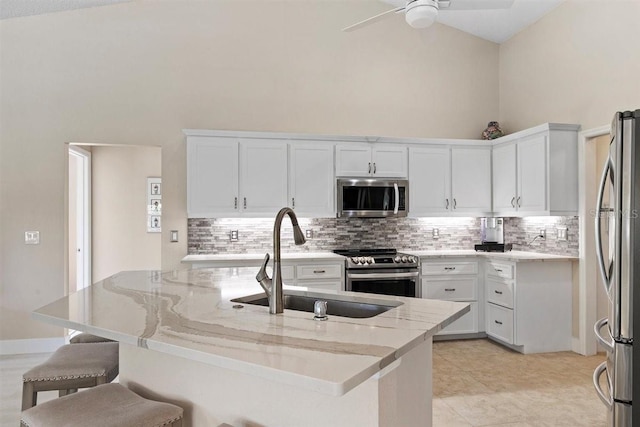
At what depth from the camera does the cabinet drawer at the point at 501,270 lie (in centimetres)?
418

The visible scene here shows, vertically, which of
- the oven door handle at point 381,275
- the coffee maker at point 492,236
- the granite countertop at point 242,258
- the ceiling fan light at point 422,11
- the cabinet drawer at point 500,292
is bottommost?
the cabinet drawer at point 500,292

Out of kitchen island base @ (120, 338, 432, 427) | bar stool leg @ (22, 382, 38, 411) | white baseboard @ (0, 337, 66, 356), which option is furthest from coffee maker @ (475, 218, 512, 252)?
white baseboard @ (0, 337, 66, 356)

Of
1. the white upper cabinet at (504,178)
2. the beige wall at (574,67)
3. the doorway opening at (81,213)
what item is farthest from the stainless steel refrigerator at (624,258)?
the doorway opening at (81,213)

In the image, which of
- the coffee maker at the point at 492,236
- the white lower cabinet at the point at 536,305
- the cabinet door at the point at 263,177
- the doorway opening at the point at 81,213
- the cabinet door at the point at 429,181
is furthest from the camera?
the doorway opening at the point at 81,213

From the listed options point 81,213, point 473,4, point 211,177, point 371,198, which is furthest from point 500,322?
point 81,213

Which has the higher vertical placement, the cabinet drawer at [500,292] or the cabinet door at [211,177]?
the cabinet door at [211,177]

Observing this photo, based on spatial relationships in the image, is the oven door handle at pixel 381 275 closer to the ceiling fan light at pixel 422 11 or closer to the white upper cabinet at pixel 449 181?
the white upper cabinet at pixel 449 181

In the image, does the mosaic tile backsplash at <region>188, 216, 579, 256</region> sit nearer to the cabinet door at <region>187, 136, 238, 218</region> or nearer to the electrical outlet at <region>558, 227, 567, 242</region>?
the electrical outlet at <region>558, 227, 567, 242</region>

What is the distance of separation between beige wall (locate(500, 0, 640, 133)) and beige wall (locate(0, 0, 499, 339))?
0.35 metres

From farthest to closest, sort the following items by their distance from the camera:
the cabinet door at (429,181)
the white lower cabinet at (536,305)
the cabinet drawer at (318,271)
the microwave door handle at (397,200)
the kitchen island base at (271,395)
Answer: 1. the cabinet door at (429,181)
2. the microwave door handle at (397,200)
3. the cabinet drawer at (318,271)
4. the white lower cabinet at (536,305)
5. the kitchen island base at (271,395)

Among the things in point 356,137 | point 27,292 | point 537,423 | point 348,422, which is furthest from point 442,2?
point 27,292

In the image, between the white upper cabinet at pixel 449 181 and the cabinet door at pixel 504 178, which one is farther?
the white upper cabinet at pixel 449 181

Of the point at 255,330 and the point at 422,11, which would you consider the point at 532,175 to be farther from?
the point at 255,330

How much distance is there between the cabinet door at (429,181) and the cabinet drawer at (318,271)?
111 cm
